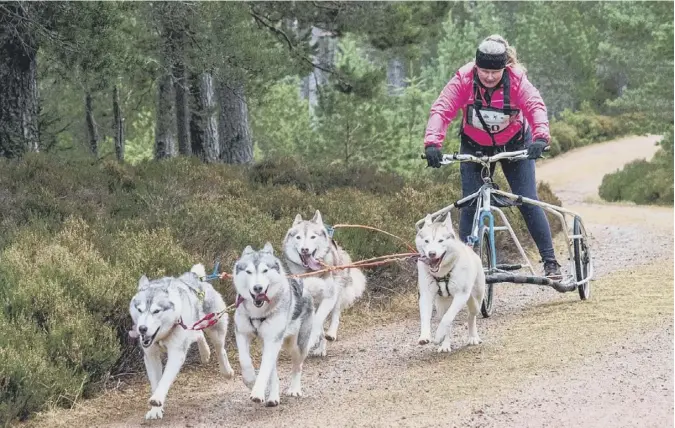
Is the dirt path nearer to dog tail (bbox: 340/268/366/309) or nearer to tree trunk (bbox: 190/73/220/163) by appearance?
dog tail (bbox: 340/268/366/309)

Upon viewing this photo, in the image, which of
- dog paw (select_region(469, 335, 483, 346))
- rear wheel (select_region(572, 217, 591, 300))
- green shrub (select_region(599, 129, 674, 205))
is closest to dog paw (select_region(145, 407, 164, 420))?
dog paw (select_region(469, 335, 483, 346))

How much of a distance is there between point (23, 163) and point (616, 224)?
10.6 metres

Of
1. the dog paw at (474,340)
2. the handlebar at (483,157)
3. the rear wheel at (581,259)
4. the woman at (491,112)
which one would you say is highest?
the woman at (491,112)

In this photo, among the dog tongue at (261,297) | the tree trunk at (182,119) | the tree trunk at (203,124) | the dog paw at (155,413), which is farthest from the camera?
the tree trunk at (203,124)

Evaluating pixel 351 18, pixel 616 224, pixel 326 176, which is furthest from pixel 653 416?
pixel 616 224

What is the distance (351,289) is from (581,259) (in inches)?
91.6

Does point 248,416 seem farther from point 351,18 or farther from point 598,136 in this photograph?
point 598,136

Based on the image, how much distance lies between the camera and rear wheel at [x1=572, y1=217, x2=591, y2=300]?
7816 millimetres

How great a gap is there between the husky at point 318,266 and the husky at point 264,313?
1039 mm

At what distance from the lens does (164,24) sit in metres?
10.0

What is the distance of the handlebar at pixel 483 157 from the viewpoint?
6770 millimetres

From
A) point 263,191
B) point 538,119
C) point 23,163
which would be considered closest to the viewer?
point 538,119

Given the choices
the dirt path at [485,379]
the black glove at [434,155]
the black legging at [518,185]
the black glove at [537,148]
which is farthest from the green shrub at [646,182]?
the black glove at [434,155]

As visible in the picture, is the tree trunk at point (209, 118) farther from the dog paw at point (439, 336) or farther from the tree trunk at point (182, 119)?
the dog paw at point (439, 336)
